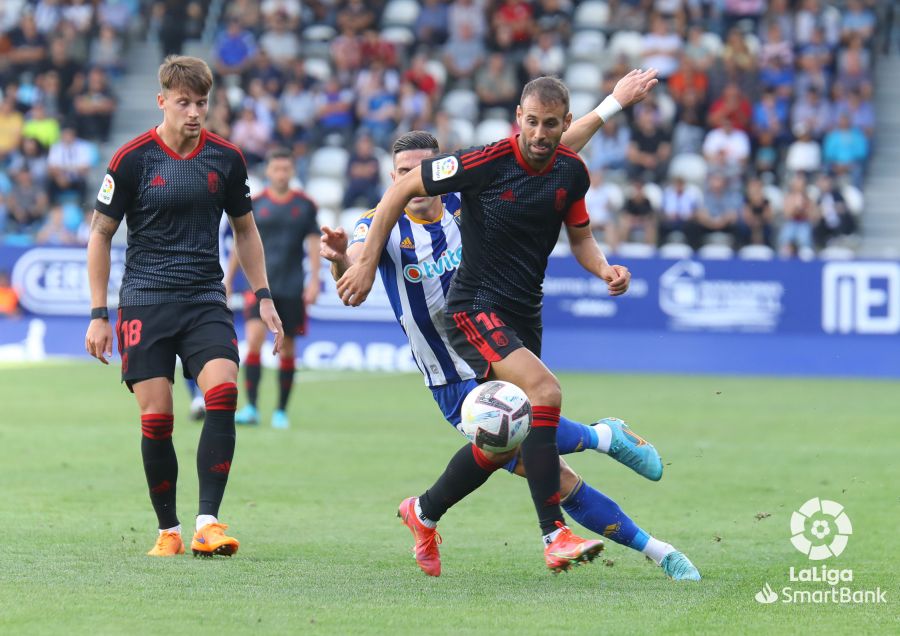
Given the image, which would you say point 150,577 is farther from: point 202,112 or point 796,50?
point 796,50

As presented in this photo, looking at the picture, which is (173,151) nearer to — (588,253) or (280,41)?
(588,253)

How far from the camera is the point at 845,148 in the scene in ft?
77.8

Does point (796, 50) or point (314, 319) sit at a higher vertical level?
point (796, 50)

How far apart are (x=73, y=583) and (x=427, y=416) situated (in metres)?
8.44

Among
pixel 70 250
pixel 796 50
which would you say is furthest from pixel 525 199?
pixel 796 50

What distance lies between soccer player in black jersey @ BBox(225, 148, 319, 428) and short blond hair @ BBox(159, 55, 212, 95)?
639 cm

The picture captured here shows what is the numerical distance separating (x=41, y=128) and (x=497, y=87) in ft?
25.7

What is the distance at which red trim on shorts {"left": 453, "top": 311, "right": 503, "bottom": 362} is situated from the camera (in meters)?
6.82

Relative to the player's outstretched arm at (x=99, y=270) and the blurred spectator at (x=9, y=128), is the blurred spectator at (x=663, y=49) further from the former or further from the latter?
the player's outstretched arm at (x=99, y=270)

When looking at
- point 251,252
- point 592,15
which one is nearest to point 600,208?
point 592,15

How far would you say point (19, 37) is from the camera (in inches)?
1075

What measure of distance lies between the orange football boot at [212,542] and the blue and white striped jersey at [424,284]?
1.24m

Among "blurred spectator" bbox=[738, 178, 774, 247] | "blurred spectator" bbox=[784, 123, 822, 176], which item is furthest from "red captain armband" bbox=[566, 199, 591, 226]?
"blurred spectator" bbox=[784, 123, 822, 176]

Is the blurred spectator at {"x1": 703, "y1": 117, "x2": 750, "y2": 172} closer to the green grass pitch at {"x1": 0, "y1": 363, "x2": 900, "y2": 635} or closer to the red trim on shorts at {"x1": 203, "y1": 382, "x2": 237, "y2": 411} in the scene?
the green grass pitch at {"x1": 0, "y1": 363, "x2": 900, "y2": 635}
